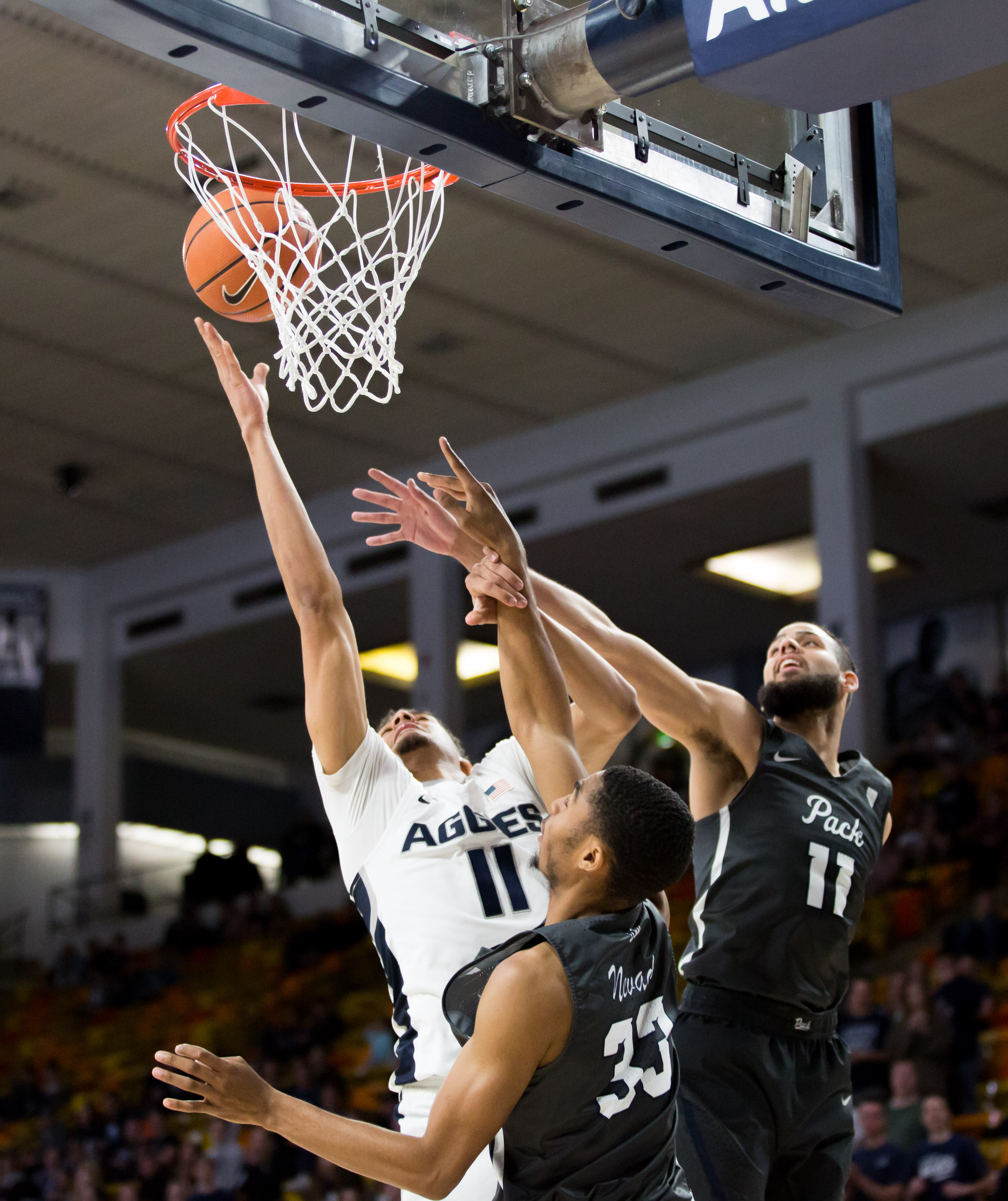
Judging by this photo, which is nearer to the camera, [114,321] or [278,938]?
[114,321]

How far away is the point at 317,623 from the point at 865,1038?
6.88 m

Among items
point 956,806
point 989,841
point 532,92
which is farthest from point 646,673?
point 956,806

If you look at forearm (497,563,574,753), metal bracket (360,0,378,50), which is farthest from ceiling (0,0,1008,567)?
forearm (497,563,574,753)

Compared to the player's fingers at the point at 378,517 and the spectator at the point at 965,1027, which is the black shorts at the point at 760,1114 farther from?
the spectator at the point at 965,1027

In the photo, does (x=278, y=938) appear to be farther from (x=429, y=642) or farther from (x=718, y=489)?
(x=718, y=489)

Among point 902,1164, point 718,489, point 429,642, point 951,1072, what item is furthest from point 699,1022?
point 429,642

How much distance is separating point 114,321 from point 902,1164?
878cm

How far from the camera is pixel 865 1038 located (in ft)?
31.0

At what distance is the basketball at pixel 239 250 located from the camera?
4891 mm

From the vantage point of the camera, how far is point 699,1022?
4.04 metres

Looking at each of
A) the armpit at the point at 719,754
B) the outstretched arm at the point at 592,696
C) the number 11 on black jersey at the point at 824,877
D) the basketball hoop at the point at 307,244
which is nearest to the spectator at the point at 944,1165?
the number 11 on black jersey at the point at 824,877

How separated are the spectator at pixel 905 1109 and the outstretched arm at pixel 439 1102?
6.44 m

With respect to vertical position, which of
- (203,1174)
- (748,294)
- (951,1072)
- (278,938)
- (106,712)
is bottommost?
(203,1174)

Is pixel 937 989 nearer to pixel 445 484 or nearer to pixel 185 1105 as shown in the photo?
pixel 445 484
